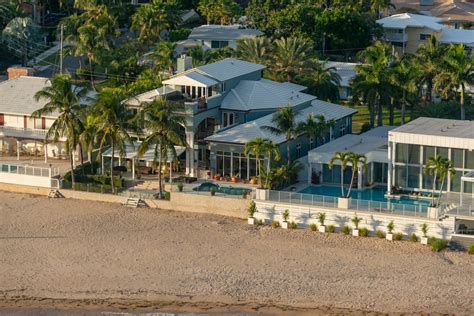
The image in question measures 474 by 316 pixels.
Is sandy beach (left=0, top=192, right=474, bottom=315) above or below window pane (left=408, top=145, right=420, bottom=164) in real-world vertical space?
below

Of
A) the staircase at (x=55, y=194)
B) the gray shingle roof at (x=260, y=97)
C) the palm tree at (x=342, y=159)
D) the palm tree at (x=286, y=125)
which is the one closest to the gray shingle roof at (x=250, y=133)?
the palm tree at (x=286, y=125)

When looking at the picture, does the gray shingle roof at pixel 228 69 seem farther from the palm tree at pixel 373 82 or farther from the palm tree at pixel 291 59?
the palm tree at pixel 373 82

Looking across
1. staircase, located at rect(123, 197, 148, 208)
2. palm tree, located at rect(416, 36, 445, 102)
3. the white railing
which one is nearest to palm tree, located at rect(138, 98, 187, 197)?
staircase, located at rect(123, 197, 148, 208)

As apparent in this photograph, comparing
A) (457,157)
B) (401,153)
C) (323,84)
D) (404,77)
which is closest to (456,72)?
(404,77)

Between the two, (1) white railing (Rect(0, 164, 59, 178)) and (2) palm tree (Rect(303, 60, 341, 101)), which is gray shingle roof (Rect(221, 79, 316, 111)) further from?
(1) white railing (Rect(0, 164, 59, 178))

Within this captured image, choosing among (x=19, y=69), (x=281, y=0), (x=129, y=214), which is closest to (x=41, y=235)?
(x=129, y=214)

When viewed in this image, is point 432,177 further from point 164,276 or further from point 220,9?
point 220,9

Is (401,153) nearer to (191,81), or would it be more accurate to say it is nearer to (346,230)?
(346,230)
